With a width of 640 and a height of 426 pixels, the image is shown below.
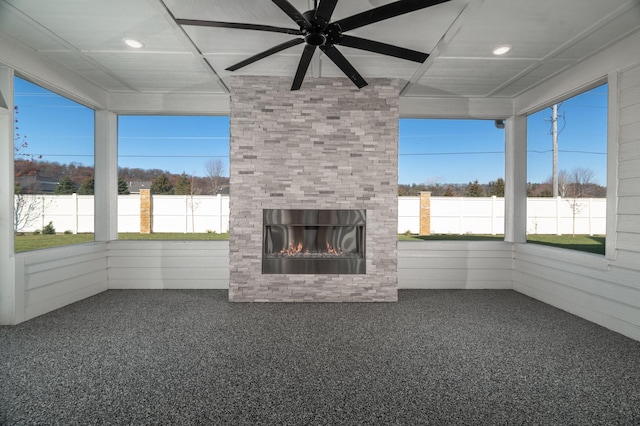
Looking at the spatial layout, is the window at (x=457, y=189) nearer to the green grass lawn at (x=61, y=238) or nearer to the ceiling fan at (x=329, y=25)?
the ceiling fan at (x=329, y=25)

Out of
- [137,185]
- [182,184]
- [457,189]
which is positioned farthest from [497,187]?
[137,185]

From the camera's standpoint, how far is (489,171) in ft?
18.4

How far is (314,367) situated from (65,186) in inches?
175

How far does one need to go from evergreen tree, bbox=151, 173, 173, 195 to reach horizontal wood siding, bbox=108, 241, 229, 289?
1129mm

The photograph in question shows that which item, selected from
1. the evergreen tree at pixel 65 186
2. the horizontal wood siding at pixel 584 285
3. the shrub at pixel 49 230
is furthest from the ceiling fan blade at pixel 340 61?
the shrub at pixel 49 230

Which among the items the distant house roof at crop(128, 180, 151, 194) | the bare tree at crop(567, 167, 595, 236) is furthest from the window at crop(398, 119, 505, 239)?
the distant house roof at crop(128, 180, 151, 194)

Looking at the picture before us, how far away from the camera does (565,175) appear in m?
4.86

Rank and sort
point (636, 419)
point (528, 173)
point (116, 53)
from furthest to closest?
1. point (528, 173)
2. point (116, 53)
3. point (636, 419)

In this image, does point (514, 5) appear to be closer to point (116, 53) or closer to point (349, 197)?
point (349, 197)

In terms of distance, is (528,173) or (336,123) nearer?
(336,123)

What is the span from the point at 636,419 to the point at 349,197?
2.98 m

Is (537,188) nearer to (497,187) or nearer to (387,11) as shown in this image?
(497,187)

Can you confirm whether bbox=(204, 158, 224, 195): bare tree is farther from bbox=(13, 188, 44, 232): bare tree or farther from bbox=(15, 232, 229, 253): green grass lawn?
bbox=(13, 188, 44, 232): bare tree

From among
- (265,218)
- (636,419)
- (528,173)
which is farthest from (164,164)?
(636,419)
